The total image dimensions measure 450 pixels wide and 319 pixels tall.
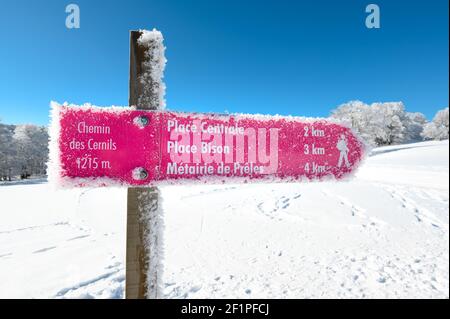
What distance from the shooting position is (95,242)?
3977mm

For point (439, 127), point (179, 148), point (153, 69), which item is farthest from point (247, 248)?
point (439, 127)

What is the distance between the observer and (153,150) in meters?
1.18

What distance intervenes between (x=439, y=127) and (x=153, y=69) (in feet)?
174

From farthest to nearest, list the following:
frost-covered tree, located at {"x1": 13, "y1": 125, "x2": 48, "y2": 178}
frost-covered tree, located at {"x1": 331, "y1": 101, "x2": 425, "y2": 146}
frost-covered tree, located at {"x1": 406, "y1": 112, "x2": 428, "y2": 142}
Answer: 1. frost-covered tree, located at {"x1": 406, "y1": 112, "x2": 428, "y2": 142}
2. frost-covered tree, located at {"x1": 331, "y1": 101, "x2": 425, "y2": 146}
3. frost-covered tree, located at {"x1": 13, "y1": 125, "x2": 48, "y2": 178}

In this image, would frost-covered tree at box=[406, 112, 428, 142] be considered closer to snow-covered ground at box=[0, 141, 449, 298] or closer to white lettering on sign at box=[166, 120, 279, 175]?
snow-covered ground at box=[0, 141, 449, 298]

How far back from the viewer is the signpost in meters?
1.12

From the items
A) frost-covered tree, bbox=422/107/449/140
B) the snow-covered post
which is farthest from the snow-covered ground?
frost-covered tree, bbox=422/107/449/140

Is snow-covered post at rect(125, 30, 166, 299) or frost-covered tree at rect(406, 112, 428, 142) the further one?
frost-covered tree at rect(406, 112, 428, 142)

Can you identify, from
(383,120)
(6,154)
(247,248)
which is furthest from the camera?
(383,120)

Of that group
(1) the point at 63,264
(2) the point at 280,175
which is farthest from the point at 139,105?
(1) the point at 63,264

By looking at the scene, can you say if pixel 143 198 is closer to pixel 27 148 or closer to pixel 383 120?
pixel 27 148

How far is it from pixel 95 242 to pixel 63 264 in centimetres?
85
